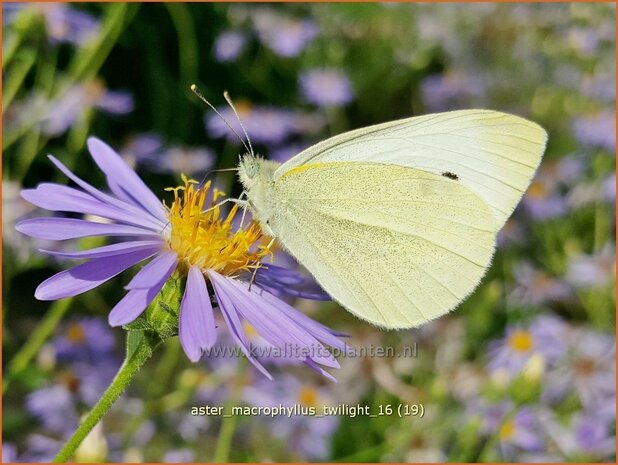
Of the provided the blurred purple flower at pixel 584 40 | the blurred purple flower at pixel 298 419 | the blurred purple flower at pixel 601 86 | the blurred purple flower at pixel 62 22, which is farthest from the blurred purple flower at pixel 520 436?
the blurred purple flower at pixel 584 40

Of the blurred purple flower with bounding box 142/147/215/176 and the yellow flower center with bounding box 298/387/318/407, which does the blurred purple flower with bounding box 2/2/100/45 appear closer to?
the blurred purple flower with bounding box 142/147/215/176

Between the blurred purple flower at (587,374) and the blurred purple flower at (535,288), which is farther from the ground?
the blurred purple flower at (587,374)

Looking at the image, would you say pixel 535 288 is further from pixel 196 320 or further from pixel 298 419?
pixel 196 320

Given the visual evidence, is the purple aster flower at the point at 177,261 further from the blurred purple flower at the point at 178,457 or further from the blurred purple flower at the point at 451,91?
the blurred purple flower at the point at 451,91

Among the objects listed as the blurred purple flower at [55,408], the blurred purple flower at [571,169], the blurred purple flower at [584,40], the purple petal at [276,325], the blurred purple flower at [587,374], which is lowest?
the blurred purple flower at [571,169]

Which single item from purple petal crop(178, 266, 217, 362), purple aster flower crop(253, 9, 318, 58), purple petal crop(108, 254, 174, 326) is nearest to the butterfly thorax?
purple petal crop(178, 266, 217, 362)

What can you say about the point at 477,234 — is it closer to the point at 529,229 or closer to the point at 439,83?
the point at 529,229
